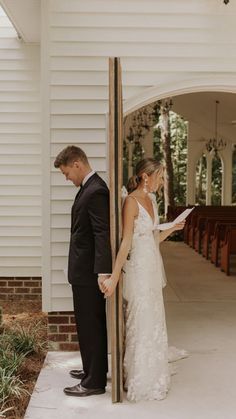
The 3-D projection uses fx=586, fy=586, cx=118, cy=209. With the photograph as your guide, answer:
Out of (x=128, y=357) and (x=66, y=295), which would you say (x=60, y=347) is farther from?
(x=128, y=357)

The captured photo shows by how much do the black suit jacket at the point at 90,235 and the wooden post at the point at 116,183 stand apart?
0.28 feet

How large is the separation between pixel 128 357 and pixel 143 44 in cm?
291

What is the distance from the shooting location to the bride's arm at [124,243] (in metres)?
4.09

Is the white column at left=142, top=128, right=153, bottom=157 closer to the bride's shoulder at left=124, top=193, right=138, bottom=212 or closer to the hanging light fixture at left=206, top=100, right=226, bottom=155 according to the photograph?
the hanging light fixture at left=206, top=100, right=226, bottom=155

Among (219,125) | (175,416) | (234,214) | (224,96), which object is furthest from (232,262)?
(219,125)

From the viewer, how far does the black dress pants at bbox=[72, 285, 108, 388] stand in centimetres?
435

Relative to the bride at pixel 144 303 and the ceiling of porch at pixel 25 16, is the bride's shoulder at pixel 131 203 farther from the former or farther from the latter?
the ceiling of porch at pixel 25 16

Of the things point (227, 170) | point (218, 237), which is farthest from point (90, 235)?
point (227, 170)

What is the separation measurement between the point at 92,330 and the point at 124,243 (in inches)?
28.8

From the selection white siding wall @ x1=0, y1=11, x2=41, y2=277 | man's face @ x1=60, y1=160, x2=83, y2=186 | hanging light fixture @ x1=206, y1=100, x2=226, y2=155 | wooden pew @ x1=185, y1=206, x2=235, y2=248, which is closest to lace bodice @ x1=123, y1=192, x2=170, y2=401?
man's face @ x1=60, y1=160, x2=83, y2=186

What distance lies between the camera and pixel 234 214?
14.6 metres

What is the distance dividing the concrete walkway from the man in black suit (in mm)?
226

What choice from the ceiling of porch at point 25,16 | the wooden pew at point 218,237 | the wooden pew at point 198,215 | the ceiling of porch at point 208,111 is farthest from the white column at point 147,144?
the ceiling of porch at point 25,16

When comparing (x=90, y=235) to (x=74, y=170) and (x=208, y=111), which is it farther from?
(x=208, y=111)
